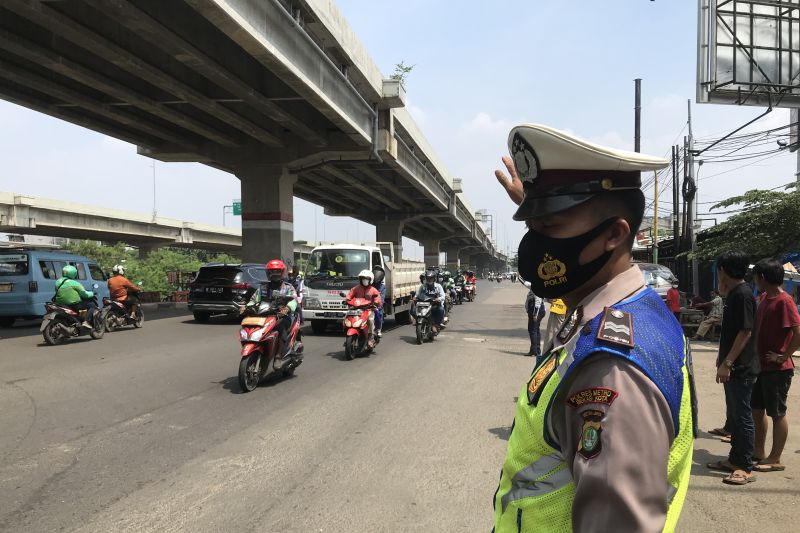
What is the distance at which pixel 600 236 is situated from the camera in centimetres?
139

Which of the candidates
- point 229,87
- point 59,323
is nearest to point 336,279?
point 59,323

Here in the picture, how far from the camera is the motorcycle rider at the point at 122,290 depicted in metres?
14.2

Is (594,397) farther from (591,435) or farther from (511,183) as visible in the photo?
(511,183)

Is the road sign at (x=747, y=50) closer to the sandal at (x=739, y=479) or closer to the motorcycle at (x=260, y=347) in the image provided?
the sandal at (x=739, y=479)

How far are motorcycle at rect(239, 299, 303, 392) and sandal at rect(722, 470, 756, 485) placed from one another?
17.6ft

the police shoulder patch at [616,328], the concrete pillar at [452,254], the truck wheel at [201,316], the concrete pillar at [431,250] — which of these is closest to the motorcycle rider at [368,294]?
the truck wheel at [201,316]

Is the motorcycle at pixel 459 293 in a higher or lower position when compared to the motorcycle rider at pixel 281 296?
lower

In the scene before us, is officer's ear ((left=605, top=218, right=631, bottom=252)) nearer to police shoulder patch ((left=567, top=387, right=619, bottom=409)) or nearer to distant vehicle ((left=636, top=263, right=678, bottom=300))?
police shoulder patch ((left=567, top=387, right=619, bottom=409))

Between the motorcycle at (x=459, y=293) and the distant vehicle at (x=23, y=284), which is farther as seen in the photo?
the motorcycle at (x=459, y=293)

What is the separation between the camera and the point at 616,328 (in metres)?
1.21

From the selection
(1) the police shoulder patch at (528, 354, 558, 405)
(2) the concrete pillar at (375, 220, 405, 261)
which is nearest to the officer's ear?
(1) the police shoulder patch at (528, 354, 558, 405)

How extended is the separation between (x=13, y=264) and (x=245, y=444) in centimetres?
1257

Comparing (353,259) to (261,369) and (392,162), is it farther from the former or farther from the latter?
(392,162)

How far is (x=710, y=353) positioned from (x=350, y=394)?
27.0ft
